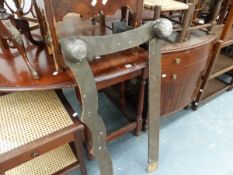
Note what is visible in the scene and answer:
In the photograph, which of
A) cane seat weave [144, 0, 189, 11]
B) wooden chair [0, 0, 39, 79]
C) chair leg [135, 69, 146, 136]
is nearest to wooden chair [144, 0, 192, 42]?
cane seat weave [144, 0, 189, 11]

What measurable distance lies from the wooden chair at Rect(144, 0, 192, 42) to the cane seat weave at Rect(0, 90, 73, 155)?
27.5 inches

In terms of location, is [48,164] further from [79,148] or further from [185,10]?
[185,10]

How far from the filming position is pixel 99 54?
2.52 ft

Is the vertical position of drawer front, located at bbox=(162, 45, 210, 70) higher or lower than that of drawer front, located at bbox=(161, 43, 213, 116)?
higher

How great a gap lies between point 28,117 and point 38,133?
0.12 meters

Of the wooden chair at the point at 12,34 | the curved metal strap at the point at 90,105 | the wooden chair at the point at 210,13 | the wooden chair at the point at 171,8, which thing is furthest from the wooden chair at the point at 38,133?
the wooden chair at the point at 210,13

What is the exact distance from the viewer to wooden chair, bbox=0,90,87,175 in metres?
0.84

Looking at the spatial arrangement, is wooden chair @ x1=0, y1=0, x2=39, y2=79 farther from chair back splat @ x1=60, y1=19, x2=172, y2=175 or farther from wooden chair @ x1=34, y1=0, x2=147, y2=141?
chair back splat @ x1=60, y1=19, x2=172, y2=175

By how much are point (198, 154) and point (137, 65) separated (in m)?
0.84

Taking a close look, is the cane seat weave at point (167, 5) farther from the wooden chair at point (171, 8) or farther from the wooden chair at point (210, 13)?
the wooden chair at point (210, 13)

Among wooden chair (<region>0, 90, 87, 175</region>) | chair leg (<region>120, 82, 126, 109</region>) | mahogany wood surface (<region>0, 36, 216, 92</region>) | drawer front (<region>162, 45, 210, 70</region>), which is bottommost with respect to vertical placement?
chair leg (<region>120, 82, 126, 109</region>)

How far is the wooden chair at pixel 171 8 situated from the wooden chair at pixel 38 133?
683 millimetres

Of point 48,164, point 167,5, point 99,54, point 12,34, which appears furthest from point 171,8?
point 48,164

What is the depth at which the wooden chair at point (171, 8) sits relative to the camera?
1.05 metres
